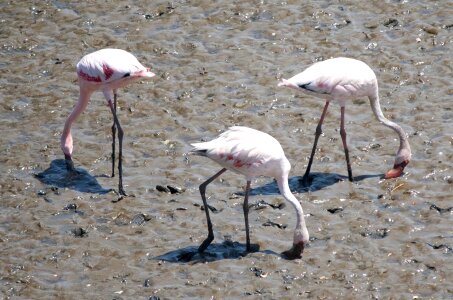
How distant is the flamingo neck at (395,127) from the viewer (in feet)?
34.0

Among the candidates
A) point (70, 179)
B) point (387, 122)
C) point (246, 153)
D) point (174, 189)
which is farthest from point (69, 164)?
point (387, 122)

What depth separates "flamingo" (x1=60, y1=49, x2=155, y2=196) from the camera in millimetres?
10488

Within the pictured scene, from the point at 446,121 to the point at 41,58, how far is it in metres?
5.28

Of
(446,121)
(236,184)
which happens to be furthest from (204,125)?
(446,121)

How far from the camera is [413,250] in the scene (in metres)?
9.05

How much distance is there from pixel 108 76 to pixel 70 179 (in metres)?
1.16

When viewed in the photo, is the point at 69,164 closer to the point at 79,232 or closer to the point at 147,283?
the point at 79,232

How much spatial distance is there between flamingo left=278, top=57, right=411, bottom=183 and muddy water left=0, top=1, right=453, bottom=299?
0.21m

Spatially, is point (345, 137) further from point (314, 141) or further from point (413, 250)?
point (413, 250)

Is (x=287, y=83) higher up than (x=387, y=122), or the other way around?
(x=287, y=83)

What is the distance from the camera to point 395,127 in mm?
10586

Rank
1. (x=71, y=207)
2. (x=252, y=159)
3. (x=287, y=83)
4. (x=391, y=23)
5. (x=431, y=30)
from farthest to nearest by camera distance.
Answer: (x=391, y=23), (x=431, y=30), (x=287, y=83), (x=71, y=207), (x=252, y=159)

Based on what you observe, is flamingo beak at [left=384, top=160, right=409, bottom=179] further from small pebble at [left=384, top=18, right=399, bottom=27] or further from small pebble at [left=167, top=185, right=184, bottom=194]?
small pebble at [left=384, top=18, right=399, bottom=27]

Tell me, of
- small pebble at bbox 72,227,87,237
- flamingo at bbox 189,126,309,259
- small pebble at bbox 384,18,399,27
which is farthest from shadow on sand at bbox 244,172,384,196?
small pebble at bbox 384,18,399,27
